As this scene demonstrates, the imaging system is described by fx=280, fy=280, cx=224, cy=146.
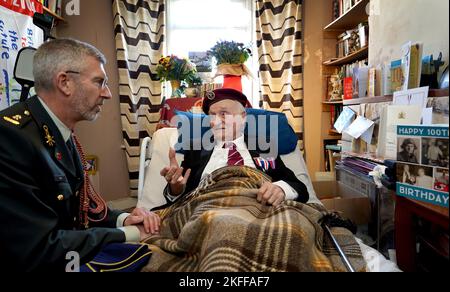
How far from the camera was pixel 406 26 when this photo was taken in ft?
1.37

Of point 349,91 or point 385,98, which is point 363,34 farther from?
point 385,98

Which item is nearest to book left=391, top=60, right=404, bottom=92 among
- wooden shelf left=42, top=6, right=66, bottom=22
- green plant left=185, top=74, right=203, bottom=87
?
wooden shelf left=42, top=6, right=66, bottom=22

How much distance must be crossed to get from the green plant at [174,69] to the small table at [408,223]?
1.67m

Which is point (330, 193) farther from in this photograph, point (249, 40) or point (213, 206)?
point (249, 40)

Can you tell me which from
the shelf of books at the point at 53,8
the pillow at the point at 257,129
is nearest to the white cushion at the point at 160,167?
the pillow at the point at 257,129

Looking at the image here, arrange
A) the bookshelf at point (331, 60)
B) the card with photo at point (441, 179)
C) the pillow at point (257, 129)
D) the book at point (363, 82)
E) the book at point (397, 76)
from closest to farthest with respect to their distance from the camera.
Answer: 1. the card with photo at point (441, 179)
2. the book at point (397, 76)
3. the book at point (363, 82)
4. the pillow at point (257, 129)
5. the bookshelf at point (331, 60)

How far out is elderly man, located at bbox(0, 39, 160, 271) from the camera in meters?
0.47

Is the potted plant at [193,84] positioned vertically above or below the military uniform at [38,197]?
above

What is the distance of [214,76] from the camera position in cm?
192

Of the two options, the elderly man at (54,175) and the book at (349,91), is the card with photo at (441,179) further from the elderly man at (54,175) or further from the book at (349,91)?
the elderly man at (54,175)

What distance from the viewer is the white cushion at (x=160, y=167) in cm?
115

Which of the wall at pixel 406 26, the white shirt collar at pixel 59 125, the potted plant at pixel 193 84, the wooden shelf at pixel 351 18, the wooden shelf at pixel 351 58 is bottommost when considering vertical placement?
the white shirt collar at pixel 59 125
